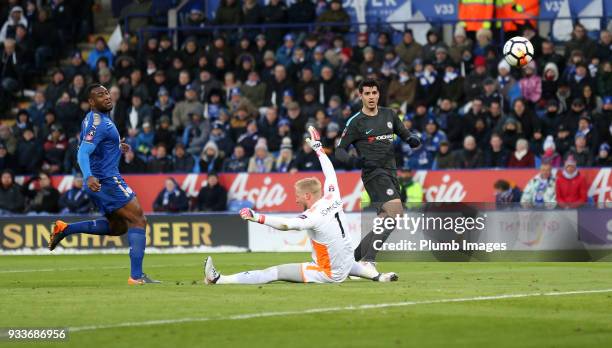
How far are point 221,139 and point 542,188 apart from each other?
7.28 meters

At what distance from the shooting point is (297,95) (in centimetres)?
2798

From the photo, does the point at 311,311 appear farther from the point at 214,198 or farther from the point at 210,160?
the point at 210,160

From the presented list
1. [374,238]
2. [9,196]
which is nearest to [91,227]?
[374,238]

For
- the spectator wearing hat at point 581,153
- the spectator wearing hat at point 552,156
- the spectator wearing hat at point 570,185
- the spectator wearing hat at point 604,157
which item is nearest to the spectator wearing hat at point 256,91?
the spectator wearing hat at point 552,156

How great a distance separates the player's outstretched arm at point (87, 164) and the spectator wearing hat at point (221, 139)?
12.9 meters

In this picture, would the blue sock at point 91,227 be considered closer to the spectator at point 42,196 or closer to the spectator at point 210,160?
the spectator at point 210,160

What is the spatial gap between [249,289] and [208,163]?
46.1ft

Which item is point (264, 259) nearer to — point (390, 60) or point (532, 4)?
point (390, 60)

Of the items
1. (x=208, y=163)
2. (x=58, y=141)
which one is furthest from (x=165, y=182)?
(x=58, y=141)

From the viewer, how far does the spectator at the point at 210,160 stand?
87.3 ft

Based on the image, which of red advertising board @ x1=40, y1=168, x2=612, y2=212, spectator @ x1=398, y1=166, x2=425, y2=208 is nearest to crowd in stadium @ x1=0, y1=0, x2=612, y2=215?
red advertising board @ x1=40, y1=168, x2=612, y2=212

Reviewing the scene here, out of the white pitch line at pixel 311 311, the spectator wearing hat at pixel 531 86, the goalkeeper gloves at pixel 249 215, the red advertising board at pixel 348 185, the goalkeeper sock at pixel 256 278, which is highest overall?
the spectator wearing hat at pixel 531 86

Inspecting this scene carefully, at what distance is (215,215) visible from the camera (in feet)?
80.5

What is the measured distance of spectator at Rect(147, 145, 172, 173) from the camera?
2692 cm
